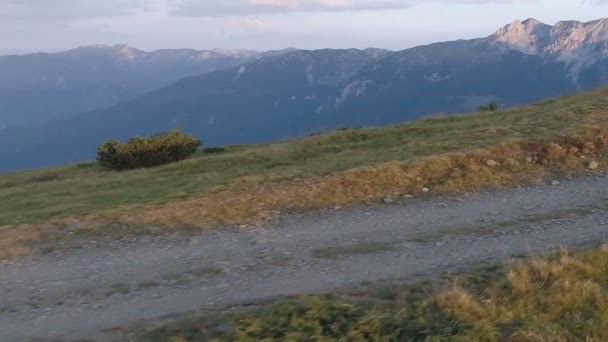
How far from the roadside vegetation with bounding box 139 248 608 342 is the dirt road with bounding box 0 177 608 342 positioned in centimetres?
48

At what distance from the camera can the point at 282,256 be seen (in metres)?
7.75

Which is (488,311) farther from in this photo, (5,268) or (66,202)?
(66,202)

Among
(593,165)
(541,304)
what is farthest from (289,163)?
(541,304)

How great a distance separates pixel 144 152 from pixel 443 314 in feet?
47.2

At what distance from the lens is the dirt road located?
21.2 ft

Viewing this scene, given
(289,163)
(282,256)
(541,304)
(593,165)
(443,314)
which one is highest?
(289,163)

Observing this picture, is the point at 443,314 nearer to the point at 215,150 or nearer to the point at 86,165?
the point at 215,150

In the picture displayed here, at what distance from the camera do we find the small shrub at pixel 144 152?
62.5ft

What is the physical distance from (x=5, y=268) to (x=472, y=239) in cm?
508

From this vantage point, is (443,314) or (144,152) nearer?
(443,314)

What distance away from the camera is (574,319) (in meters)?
6.07

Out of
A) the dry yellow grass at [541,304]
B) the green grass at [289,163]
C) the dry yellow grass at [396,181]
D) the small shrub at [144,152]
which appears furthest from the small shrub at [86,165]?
the dry yellow grass at [541,304]

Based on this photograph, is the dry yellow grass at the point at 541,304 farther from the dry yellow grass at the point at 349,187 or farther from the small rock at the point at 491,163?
the small rock at the point at 491,163

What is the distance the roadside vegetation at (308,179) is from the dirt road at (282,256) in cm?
68
